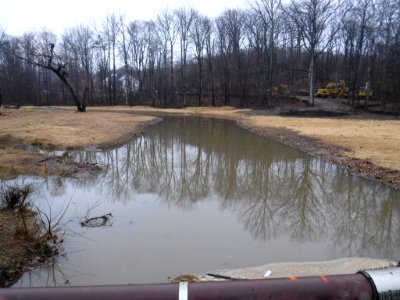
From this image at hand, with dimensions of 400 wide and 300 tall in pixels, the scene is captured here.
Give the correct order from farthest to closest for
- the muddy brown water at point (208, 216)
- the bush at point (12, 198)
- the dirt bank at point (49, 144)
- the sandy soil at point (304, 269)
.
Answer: the dirt bank at point (49, 144)
the bush at point (12, 198)
the muddy brown water at point (208, 216)
the sandy soil at point (304, 269)

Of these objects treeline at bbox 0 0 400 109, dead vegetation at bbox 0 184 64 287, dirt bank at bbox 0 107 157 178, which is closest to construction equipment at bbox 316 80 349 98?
treeline at bbox 0 0 400 109

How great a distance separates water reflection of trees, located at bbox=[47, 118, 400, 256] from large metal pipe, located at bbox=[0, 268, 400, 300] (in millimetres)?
4553

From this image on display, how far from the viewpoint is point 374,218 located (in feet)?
29.8

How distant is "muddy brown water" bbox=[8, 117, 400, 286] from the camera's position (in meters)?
6.57

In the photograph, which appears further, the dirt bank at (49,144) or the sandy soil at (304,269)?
the dirt bank at (49,144)

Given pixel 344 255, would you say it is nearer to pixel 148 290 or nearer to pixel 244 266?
pixel 244 266

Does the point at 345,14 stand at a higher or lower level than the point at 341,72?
higher

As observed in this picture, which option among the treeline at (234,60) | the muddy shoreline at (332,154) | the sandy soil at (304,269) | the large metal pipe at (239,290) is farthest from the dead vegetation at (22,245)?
the treeline at (234,60)

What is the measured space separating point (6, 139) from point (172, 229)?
607 inches

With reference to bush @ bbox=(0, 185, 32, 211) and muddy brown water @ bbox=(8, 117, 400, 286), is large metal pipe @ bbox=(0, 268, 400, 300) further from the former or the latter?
bush @ bbox=(0, 185, 32, 211)

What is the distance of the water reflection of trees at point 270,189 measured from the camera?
8.35 m

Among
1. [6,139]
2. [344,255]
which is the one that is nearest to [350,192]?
[344,255]

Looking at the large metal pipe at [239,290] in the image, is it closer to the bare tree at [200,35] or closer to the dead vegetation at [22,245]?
the dead vegetation at [22,245]

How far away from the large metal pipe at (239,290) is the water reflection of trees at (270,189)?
14.9 ft
